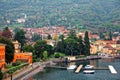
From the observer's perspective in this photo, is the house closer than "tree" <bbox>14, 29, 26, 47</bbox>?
No

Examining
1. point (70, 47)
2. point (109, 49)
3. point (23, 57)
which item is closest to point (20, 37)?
point (70, 47)

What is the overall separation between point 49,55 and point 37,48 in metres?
7.22

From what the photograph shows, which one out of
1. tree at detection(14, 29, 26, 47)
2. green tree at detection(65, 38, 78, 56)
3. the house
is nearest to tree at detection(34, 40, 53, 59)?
tree at detection(14, 29, 26, 47)

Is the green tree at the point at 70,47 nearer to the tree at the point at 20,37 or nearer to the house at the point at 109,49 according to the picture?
the tree at the point at 20,37

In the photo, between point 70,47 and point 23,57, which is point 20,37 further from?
point 23,57

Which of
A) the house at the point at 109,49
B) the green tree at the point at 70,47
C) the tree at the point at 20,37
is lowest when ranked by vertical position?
the house at the point at 109,49

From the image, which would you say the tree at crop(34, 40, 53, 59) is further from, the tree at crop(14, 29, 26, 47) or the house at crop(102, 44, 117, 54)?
the house at crop(102, 44, 117, 54)

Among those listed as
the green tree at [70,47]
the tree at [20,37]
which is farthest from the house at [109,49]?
the tree at [20,37]

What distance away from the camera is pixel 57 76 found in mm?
70188

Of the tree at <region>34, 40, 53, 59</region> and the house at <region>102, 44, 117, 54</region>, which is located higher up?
the tree at <region>34, 40, 53, 59</region>

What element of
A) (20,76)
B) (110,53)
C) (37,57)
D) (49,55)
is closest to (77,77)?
(20,76)

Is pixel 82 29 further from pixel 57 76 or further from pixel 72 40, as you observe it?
pixel 57 76

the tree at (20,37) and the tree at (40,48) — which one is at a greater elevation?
the tree at (20,37)

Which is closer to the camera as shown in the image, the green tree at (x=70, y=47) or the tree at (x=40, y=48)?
the tree at (x=40, y=48)
